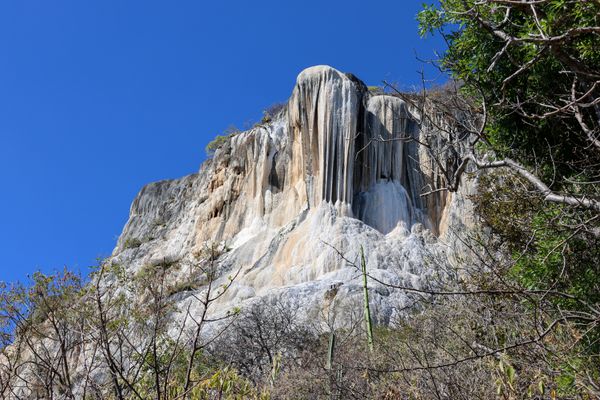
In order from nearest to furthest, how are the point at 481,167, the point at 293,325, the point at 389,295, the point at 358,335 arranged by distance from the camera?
the point at 481,167, the point at 358,335, the point at 293,325, the point at 389,295

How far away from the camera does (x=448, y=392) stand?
6379mm

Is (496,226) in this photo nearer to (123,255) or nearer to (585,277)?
(585,277)

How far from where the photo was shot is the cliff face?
75.1 ft

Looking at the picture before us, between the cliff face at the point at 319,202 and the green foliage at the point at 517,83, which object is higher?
the cliff face at the point at 319,202

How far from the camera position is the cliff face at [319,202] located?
75.1 feet

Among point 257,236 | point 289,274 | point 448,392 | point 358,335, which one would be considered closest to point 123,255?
point 257,236

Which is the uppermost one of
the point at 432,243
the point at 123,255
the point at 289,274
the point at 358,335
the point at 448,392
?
the point at 123,255

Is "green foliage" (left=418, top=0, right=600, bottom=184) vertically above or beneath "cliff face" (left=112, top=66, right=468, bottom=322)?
beneath

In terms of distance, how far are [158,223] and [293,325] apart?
2298cm

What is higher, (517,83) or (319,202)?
(319,202)

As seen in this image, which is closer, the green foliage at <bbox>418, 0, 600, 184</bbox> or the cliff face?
the green foliage at <bbox>418, 0, 600, 184</bbox>

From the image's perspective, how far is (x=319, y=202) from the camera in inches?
1012

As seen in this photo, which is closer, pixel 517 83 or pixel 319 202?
pixel 517 83

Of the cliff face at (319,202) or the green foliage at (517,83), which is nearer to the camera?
the green foliage at (517,83)
